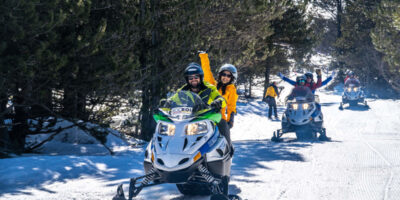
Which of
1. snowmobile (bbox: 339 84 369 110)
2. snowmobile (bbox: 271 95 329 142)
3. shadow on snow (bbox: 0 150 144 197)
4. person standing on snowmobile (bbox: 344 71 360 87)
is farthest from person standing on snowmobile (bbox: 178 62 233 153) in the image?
person standing on snowmobile (bbox: 344 71 360 87)

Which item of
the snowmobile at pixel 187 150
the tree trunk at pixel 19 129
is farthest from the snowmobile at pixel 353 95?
the snowmobile at pixel 187 150

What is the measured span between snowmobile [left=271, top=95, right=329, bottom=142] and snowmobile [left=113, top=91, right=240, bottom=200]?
778cm

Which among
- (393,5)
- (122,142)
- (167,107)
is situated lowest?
(122,142)

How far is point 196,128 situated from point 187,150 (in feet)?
1.08

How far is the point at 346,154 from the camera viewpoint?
9695 mm

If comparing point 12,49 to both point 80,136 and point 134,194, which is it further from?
point 80,136

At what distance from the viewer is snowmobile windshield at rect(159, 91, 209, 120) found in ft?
17.2

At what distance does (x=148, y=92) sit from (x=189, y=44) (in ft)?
5.75

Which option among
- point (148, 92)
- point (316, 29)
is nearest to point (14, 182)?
point (148, 92)

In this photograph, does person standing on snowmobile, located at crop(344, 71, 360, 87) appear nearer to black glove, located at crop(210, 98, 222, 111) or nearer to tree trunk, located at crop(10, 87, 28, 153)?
tree trunk, located at crop(10, 87, 28, 153)

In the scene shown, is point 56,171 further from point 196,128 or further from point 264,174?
point 264,174

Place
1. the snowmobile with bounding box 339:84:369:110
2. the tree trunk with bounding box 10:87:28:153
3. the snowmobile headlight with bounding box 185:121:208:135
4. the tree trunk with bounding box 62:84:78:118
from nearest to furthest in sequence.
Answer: the snowmobile headlight with bounding box 185:121:208:135, the tree trunk with bounding box 62:84:78:118, the tree trunk with bounding box 10:87:28:153, the snowmobile with bounding box 339:84:369:110

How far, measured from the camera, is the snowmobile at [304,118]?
12.9 meters

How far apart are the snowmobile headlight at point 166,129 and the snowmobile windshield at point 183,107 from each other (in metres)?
0.11
